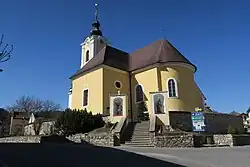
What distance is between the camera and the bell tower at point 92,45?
147ft

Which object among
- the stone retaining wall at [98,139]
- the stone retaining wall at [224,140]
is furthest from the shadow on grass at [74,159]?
the stone retaining wall at [224,140]

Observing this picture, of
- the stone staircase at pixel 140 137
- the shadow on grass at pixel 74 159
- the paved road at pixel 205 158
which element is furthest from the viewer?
the stone staircase at pixel 140 137

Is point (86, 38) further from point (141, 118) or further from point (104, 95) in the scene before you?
point (141, 118)

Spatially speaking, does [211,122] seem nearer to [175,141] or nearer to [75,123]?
[175,141]

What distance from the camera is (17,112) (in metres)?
62.5

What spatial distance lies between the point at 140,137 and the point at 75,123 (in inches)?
264

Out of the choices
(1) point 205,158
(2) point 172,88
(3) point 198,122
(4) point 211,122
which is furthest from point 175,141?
(2) point 172,88

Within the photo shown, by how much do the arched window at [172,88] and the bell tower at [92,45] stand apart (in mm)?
19586

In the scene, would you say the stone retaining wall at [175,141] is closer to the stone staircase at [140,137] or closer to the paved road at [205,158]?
the stone staircase at [140,137]

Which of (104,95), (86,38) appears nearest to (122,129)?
(104,95)

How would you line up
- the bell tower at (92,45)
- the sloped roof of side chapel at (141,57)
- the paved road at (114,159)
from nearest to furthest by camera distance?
the paved road at (114,159)
the sloped roof of side chapel at (141,57)
the bell tower at (92,45)

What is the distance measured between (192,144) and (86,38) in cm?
3530

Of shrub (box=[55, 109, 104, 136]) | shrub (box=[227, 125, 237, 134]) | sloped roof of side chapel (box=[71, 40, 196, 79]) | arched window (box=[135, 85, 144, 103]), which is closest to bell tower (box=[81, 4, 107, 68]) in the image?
sloped roof of side chapel (box=[71, 40, 196, 79])

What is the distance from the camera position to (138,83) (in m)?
30.4
